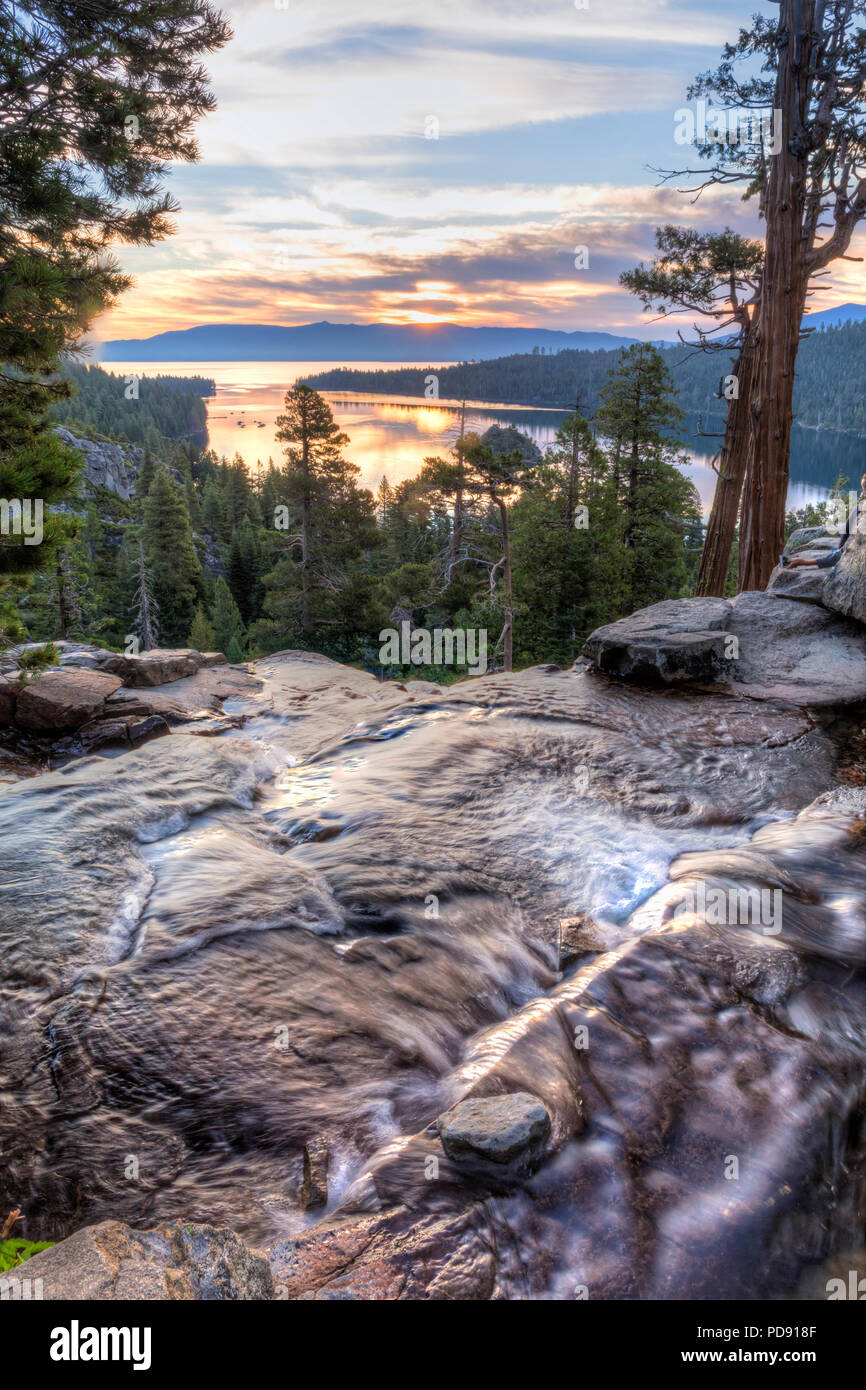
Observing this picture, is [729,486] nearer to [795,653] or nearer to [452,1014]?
[795,653]

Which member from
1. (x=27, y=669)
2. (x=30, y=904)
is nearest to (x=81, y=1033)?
(x=30, y=904)

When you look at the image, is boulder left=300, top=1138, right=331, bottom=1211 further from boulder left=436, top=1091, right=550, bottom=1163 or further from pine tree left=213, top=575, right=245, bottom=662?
pine tree left=213, top=575, right=245, bottom=662

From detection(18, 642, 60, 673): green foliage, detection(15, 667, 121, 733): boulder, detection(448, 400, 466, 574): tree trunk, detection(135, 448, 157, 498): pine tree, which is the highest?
detection(135, 448, 157, 498): pine tree

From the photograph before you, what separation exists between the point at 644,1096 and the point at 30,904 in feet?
14.3

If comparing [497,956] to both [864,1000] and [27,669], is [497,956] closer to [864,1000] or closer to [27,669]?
[864,1000]

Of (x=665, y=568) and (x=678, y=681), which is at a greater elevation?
(x=665, y=568)

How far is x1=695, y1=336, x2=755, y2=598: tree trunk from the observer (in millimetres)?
18438

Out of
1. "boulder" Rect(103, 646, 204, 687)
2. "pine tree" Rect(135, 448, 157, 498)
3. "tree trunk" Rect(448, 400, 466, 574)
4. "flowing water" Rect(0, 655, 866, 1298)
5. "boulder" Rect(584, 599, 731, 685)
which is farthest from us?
"pine tree" Rect(135, 448, 157, 498)

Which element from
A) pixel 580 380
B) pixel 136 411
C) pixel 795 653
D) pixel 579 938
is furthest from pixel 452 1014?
pixel 136 411

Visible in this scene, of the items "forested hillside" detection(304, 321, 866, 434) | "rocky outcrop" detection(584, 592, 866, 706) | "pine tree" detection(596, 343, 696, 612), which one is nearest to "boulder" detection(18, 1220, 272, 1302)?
"rocky outcrop" detection(584, 592, 866, 706)

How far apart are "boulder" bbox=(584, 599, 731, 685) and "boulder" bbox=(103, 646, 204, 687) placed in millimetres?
8865

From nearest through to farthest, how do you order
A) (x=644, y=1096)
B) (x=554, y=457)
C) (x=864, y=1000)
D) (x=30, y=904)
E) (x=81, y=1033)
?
(x=644, y=1096) < (x=81, y=1033) < (x=864, y=1000) < (x=30, y=904) < (x=554, y=457)

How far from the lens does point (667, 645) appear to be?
10.2 m

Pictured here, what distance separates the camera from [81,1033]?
4.22 metres
